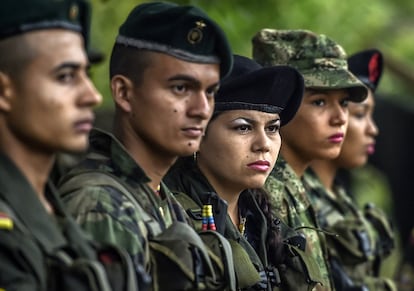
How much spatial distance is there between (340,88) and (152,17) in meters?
2.37

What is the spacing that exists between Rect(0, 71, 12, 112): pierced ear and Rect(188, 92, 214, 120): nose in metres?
1.06

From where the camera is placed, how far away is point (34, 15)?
522 centimetres

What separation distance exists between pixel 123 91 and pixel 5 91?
39.3 inches

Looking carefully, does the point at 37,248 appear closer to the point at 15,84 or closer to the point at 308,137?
the point at 15,84

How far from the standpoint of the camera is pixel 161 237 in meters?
5.76

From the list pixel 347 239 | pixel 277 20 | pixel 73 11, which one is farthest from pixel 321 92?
pixel 73 11

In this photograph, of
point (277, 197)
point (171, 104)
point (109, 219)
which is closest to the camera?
point (109, 219)

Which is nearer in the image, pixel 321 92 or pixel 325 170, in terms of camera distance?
pixel 321 92

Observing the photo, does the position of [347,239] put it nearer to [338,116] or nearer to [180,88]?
[338,116]

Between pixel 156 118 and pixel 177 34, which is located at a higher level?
pixel 177 34

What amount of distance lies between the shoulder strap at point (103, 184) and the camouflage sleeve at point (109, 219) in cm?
4

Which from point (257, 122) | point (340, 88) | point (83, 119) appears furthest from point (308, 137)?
point (83, 119)

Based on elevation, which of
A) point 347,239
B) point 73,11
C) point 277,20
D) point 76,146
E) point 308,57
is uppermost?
point 73,11

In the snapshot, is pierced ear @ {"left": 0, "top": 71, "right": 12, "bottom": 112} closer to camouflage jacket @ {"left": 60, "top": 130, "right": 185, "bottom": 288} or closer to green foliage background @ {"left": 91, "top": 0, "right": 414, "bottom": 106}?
camouflage jacket @ {"left": 60, "top": 130, "right": 185, "bottom": 288}
